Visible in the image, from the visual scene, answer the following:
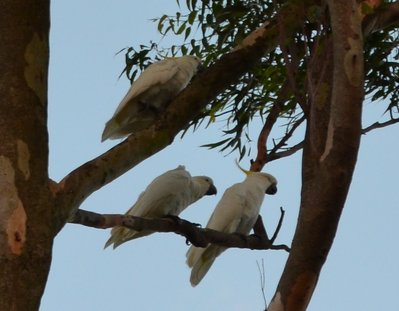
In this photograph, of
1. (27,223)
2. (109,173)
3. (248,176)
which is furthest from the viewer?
A: (248,176)

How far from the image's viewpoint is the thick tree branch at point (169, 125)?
1295 mm

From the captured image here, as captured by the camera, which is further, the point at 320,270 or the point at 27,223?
the point at 320,270

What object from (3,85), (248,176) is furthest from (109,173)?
(248,176)

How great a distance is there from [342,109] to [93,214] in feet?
2.03

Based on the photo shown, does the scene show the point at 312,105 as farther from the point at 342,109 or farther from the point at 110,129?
the point at 110,129

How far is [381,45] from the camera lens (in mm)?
2645

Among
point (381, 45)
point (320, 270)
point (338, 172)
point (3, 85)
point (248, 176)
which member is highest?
point (381, 45)

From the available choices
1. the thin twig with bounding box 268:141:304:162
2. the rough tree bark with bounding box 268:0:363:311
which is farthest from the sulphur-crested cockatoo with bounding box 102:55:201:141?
the rough tree bark with bounding box 268:0:363:311

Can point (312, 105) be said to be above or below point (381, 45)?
below

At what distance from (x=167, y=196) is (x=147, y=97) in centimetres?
36

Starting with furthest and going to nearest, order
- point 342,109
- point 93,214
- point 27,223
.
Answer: point 93,214
point 342,109
point 27,223

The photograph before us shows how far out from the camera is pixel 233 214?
2725 mm

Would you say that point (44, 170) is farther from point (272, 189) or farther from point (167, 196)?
point (272, 189)

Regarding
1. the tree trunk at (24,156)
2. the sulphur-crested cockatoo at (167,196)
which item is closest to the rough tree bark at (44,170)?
the tree trunk at (24,156)
